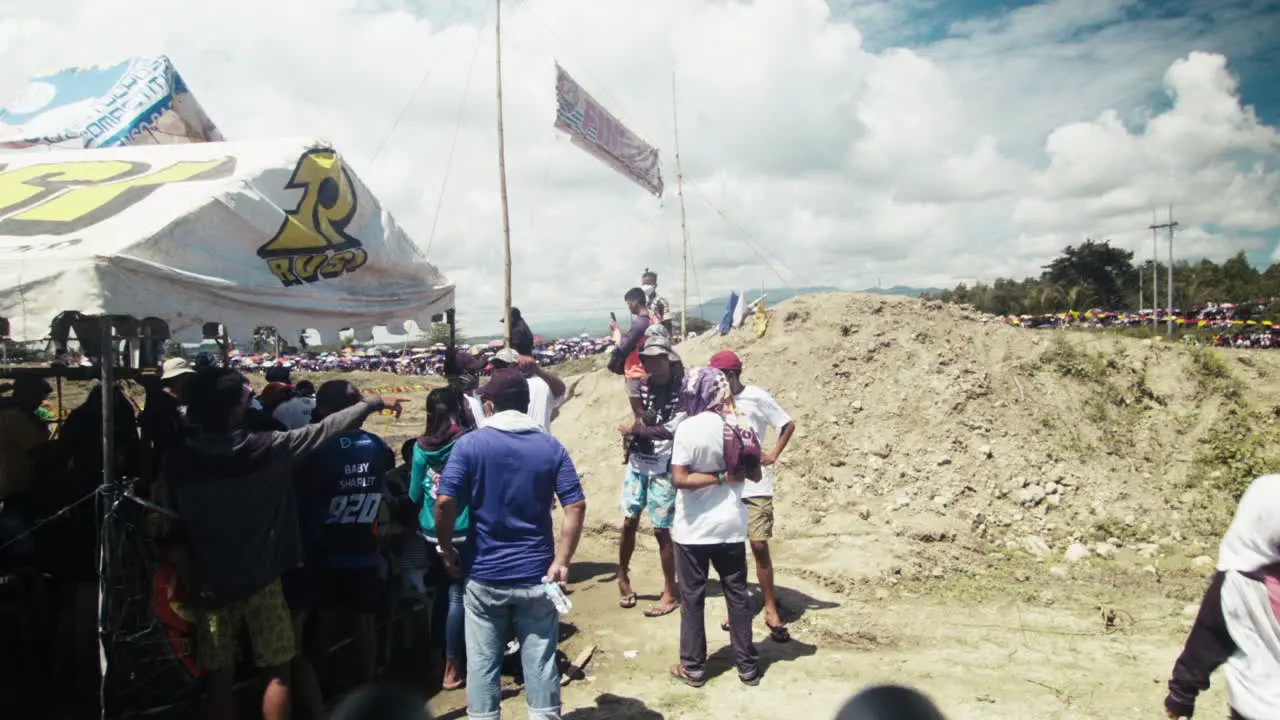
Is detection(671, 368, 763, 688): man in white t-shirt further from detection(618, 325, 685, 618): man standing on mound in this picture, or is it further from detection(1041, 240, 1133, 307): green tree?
detection(1041, 240, 1133, 307): green tree

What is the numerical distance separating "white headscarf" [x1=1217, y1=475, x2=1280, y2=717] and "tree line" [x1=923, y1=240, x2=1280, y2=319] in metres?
47.0

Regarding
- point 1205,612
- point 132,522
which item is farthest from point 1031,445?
point 132,522

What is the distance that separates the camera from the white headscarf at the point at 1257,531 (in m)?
2.30

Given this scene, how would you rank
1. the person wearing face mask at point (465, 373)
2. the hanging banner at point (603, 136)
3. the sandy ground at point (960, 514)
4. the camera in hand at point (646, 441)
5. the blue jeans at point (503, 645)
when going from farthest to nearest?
the hanging banner at point (603, 136) → the camera in hand at point (646, 441) → the person wearing face mask at point (465, 373) → the sandy ground at point (960, 514) → the blue jeans at point (503, 645)

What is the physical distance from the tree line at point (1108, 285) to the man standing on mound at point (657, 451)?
4489 centimetres

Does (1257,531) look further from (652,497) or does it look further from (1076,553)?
(1076,553)

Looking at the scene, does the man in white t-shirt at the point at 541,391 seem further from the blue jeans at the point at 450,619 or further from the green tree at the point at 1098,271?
the green tree at the point at 1098,271

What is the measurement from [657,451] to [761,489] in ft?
2.56

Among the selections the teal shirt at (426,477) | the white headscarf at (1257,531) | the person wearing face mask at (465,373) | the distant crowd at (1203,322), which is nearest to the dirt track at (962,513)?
the teal shirt at (426,477)

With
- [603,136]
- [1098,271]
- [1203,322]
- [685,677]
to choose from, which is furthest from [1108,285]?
[685,677]

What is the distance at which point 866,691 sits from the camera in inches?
70.3

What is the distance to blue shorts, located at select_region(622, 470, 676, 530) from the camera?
535cm

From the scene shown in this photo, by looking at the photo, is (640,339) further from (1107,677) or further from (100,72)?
(100,72)

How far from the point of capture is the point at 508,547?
321cm
